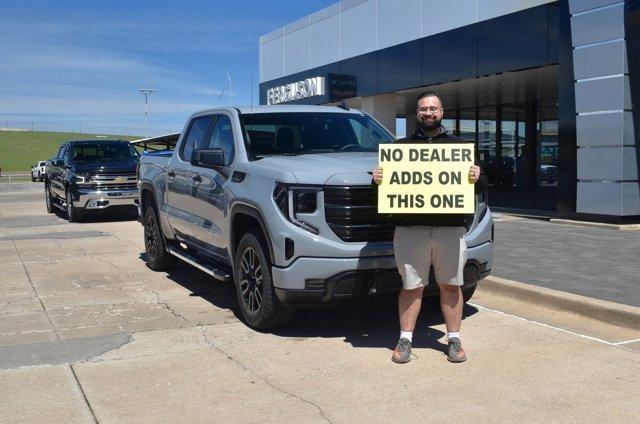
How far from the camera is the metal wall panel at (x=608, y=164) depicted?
11984 millimetres

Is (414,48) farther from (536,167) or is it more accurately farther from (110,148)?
(536,167)

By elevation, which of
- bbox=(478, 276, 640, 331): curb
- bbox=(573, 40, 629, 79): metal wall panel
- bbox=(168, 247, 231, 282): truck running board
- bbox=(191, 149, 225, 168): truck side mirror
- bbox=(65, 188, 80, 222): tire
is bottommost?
bbox=(478, 276, 640, 331): curb

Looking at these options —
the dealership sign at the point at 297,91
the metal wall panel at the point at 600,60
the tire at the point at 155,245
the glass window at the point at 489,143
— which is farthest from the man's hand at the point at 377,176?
the glass window at the point at 489,143

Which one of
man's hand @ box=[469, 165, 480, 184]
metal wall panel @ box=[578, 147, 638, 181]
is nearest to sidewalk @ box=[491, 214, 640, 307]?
metal wall panel @ box=[578, 147, 638, 181]

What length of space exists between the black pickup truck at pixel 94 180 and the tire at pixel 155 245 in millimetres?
6796

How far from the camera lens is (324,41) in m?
22.0

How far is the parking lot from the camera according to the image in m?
3.97

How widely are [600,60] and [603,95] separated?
2.16ft

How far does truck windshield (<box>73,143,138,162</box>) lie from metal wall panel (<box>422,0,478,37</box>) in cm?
830

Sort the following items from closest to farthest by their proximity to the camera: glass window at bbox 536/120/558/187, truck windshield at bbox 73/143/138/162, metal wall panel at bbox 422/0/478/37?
metal wall panel at bbox 422/0/478/37, truck windshield at bbox 73/143/138/162, glass window at bbox 536/120/558/187

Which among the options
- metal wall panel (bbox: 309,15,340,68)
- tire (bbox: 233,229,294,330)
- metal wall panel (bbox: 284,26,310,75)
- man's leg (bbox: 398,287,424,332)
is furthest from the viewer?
metal wall panel (bbox: 284,26,310,75)

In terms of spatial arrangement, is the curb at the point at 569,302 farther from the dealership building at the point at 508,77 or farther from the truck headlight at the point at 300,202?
the dealership building at the point at 508,77

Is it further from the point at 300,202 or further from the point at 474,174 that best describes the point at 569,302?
the point at 300,202

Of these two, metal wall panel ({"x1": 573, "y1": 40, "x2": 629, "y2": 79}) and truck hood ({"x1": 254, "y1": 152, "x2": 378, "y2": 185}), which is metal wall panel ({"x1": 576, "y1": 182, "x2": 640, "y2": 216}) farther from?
truck hood ({"x1": 254, "y1": 152, "x2": 378, "y2": 185})
